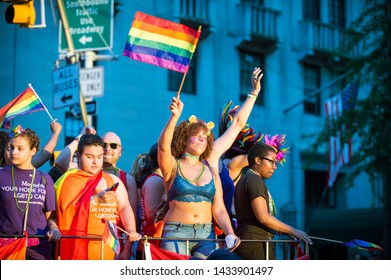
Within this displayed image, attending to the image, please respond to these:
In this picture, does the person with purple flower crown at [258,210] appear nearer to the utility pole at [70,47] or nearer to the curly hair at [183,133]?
the curly hair at [183,133]

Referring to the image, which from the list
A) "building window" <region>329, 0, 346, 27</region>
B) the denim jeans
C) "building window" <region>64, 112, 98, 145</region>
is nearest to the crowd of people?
the denim jeans

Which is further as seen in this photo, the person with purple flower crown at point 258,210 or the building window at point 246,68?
A: the building window at point 246,68

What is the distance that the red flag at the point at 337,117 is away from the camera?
21.5 metres

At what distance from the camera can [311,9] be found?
2875 cm

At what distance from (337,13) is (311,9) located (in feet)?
3.79

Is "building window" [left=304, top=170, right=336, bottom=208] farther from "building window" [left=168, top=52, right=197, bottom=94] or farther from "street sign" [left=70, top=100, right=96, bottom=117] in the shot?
"street sign" [left=70, top=100, right=96, bottom=117]

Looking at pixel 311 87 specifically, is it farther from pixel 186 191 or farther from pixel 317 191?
pixel 186 191

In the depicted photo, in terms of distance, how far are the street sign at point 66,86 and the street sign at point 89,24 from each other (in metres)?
0.98

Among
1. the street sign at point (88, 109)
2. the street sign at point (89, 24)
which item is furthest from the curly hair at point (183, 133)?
the street sign at point (89, 24)

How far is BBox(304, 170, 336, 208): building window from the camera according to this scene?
93.9 ft

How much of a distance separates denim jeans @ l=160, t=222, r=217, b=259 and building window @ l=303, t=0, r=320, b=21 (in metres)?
21.0
